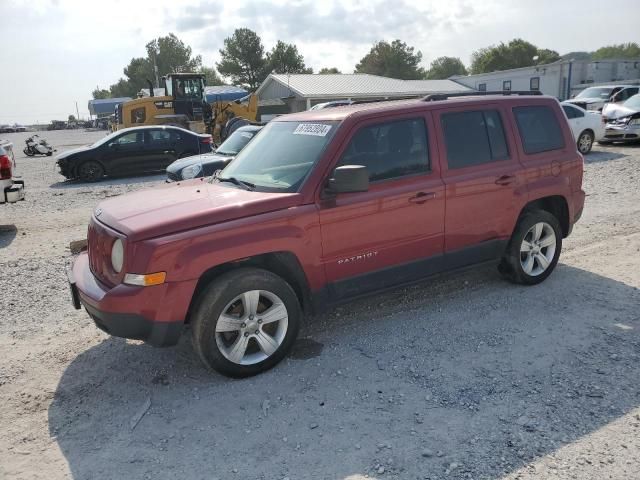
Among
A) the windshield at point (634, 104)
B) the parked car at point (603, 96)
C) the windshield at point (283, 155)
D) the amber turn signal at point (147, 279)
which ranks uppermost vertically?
the parked car at point (603, 96)

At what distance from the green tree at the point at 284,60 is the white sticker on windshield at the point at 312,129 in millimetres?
72690

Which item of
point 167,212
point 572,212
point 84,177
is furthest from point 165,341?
point 84,177

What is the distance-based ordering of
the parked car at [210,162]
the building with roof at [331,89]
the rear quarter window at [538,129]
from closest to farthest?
the rear quarter window at [538,129] < the parked car at [210,162] < the building with roof at [331,89]

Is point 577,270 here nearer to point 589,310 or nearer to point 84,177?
point 589,310

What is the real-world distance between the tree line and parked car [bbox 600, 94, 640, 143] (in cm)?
4833

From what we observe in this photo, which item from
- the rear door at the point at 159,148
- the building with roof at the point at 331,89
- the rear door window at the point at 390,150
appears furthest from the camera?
the building with roof at the point at 331,89

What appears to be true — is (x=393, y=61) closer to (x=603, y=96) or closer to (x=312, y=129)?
(x=603, y=96)

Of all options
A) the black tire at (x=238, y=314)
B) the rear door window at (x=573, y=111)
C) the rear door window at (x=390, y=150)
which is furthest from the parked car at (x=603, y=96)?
the black tire at (x=238, y=314)

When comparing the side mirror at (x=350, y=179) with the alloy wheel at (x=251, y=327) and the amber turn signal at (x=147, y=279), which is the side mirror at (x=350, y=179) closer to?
the alloy wheel at (x=251, y=327)

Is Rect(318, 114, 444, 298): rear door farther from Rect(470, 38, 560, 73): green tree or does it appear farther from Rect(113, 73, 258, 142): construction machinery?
Rect(470, 38, 560, 73): green tree

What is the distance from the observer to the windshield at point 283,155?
4.18 meters

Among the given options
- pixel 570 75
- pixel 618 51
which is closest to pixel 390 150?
pixel 570 75

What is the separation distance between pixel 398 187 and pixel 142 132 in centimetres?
1318

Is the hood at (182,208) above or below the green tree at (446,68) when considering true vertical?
below
